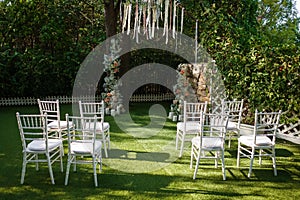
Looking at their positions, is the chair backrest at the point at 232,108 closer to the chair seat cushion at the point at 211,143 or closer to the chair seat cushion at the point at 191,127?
the chair seat cushion at the point at 191,127

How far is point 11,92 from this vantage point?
810cm

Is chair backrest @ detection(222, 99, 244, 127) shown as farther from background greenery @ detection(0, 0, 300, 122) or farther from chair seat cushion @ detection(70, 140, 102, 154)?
chair seat cushion @ detection(70, 140, 102, 154)

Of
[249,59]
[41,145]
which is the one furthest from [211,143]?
[249,59]

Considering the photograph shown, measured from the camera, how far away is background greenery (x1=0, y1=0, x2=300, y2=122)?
15.0 ft

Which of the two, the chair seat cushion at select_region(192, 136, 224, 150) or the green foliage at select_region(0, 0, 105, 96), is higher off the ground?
the green foliage at select_region(0, 0, 105, 96)

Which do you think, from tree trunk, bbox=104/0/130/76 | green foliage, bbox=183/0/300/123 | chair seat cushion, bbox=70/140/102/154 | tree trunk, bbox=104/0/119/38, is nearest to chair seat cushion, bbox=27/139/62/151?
chair seat cushion, bbox=70/140/102/154

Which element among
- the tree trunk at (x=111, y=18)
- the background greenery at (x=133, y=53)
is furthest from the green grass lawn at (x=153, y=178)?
the tree trunk at (x=111, y=18)

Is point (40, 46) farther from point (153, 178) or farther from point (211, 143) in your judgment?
point (211, 143)

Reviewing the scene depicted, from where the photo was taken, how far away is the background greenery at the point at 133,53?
457cm

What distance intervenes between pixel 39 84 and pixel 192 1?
17.6 feet

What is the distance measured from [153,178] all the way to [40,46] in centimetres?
722

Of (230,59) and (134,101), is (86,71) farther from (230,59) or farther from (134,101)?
(230,59)

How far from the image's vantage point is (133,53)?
8.89m

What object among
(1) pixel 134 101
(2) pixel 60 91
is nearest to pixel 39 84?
(2) pixel 60 91
